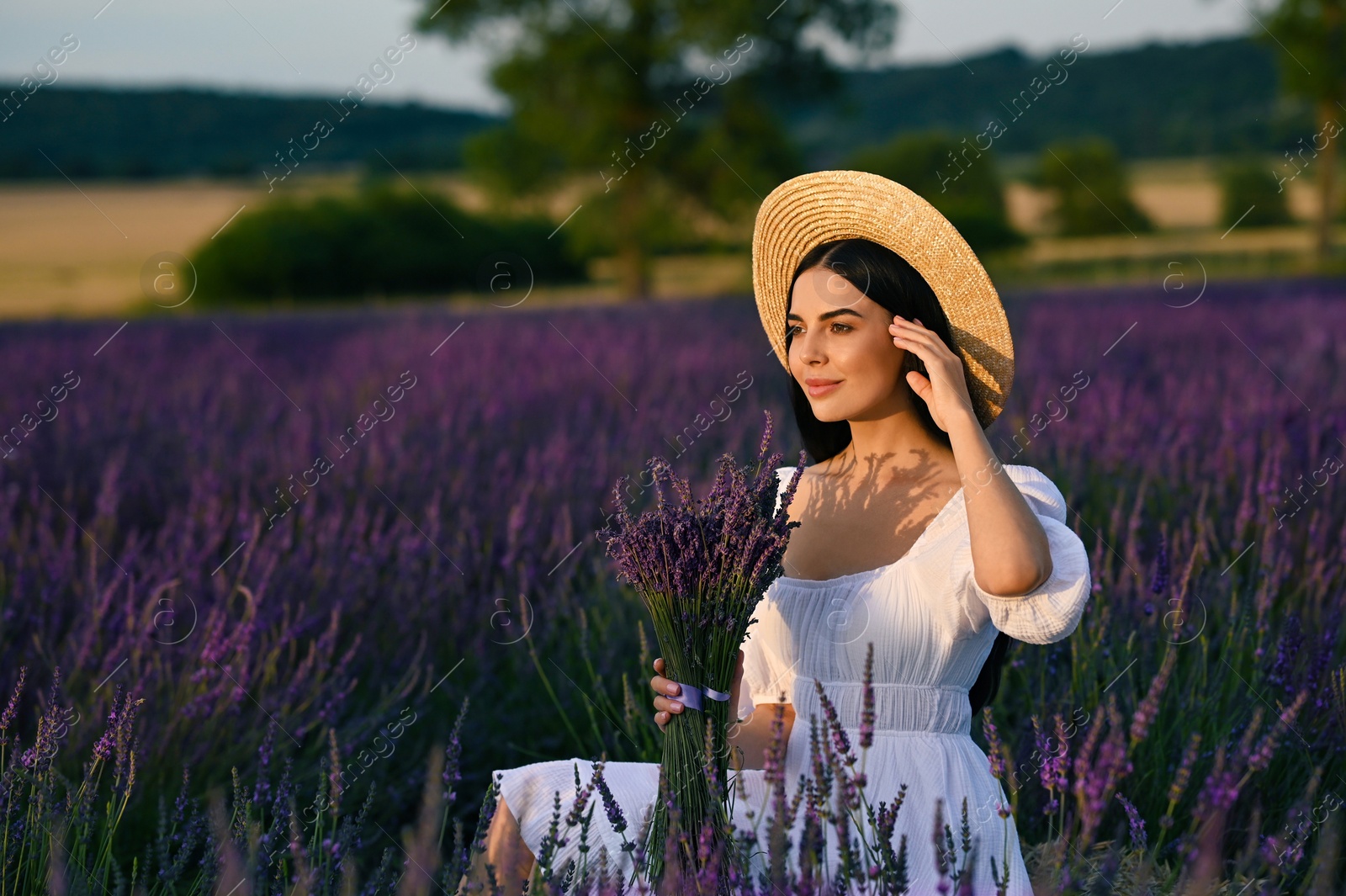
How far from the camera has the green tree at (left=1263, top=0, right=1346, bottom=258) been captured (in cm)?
2250

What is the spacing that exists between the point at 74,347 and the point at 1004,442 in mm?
6102

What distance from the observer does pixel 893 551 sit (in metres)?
1.72

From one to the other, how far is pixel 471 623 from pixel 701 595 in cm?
172

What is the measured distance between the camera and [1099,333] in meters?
7.54

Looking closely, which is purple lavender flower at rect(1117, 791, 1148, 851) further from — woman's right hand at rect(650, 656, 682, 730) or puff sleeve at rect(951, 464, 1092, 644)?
woman's right hand at rect(650, 656, 682, 730)

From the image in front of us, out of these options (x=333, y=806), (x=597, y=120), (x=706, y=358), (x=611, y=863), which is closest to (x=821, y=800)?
(x=611, y=863)

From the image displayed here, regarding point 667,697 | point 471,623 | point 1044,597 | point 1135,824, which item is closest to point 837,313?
point 1044,597

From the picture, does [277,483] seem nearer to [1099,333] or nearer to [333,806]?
[333,806]

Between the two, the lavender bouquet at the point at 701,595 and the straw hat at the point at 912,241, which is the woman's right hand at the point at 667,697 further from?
the straw hat at the point at 912,241

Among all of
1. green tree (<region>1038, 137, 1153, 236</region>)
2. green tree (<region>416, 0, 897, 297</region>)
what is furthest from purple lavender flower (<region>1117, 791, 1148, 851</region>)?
green tree (<region>1038, 137, 1153, 236</region>)

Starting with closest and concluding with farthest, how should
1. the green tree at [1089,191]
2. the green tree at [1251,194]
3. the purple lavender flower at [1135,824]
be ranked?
the purple lavender flower at [1135,824], the green tree at [1251,194], the green tree at [1089,191]

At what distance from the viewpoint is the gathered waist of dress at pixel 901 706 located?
1.64 m

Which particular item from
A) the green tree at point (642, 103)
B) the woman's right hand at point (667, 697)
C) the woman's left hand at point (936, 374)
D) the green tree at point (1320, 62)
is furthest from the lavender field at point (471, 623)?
the green tree at point (1320, 62)

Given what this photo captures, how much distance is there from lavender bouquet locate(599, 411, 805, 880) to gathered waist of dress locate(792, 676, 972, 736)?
23 cm
